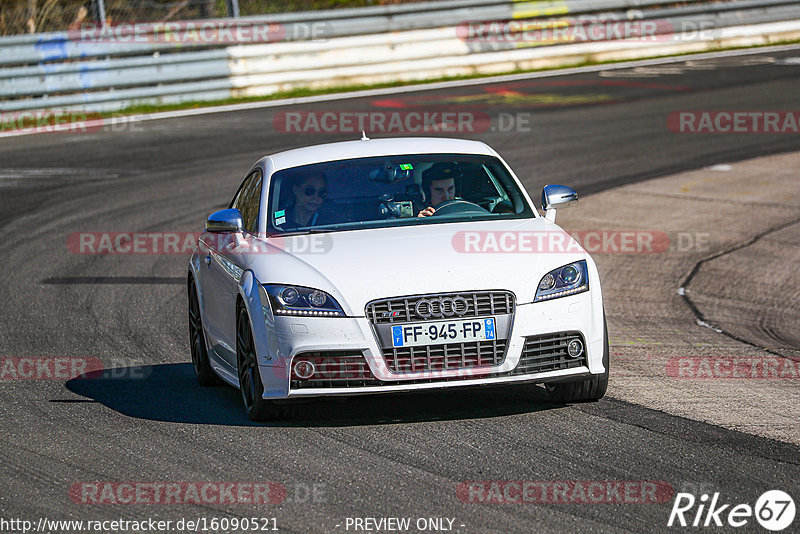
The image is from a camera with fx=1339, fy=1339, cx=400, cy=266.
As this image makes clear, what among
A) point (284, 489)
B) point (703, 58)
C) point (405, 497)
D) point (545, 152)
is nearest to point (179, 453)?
point (284, 489)

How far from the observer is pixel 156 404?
8109 millimetres

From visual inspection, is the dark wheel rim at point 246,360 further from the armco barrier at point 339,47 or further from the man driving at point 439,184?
the armco barrier at point 339,47

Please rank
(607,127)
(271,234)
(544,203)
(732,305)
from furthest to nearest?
(607,127) → (732,305) → (544,203) → (271,234)

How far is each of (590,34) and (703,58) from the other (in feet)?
8.12

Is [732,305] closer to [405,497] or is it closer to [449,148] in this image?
[449,148]

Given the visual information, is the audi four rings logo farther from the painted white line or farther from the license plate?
the painted white line

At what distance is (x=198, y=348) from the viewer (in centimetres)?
895

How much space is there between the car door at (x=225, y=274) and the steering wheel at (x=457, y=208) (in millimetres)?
1139

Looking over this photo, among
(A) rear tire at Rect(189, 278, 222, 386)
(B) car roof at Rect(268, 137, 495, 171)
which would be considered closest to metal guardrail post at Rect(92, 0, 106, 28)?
(A) rear tire at Rect(189, 278, 222, 386)

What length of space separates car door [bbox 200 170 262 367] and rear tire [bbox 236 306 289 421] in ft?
0.64

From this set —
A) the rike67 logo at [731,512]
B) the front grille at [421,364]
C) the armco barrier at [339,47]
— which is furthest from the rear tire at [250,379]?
the armco barrier at [339,47]

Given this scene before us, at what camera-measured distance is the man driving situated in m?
8.33

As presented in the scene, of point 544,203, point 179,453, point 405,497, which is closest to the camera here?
point 405,497

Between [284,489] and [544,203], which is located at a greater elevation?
[544,203]
